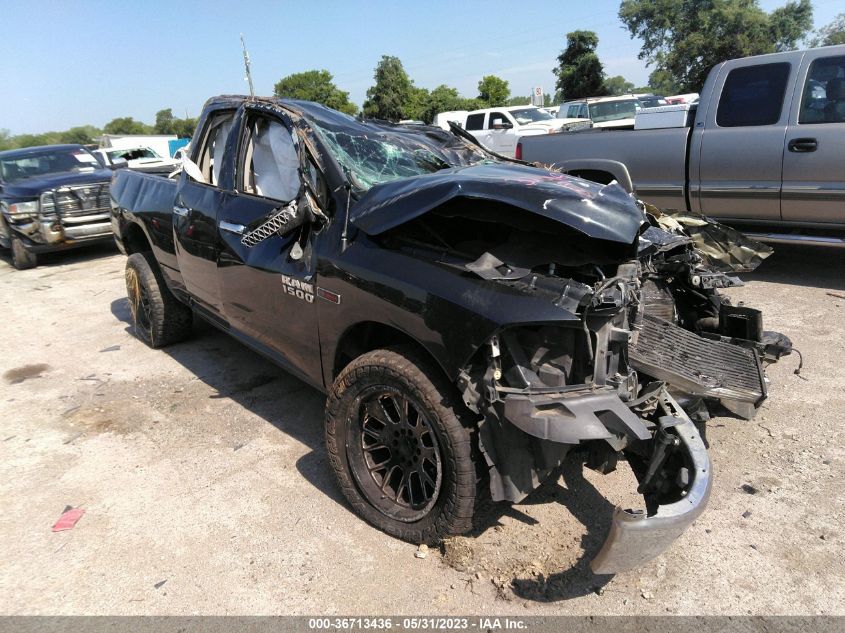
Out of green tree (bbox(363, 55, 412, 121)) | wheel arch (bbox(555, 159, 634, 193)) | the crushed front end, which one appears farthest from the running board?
green tree (bbox(363, 55, 412, 121))

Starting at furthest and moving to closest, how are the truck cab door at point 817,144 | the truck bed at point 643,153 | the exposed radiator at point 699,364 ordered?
the truck bed at point 643,153, the truck cab door at point 817,144, the exposed radiator at point 699,364

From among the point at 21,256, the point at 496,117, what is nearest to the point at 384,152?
the point at 21,256

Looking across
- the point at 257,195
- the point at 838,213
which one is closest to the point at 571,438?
the point at 257,195

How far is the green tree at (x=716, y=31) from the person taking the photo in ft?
125

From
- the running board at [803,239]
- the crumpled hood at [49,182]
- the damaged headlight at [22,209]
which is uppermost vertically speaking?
the crumpled hood at [49,182]

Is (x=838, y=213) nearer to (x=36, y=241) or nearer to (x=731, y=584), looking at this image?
(x=731, y=584)

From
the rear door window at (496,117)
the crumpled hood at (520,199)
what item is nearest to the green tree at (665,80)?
the rear door window at (496,117)

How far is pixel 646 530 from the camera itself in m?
1.88

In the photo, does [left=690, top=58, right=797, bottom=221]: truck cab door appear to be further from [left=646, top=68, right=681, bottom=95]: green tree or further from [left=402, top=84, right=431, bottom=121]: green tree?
[left=646, top=68, right=681, bottom=95]: green tree

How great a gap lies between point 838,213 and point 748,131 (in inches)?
46.2

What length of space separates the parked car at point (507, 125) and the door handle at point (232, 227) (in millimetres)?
14123

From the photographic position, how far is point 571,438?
2.07 m

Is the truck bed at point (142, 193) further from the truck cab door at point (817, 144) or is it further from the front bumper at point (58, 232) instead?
the truck cab door at point (817, 144)

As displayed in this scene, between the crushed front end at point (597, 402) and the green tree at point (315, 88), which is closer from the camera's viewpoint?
the crushed front end at point (597, 402)
